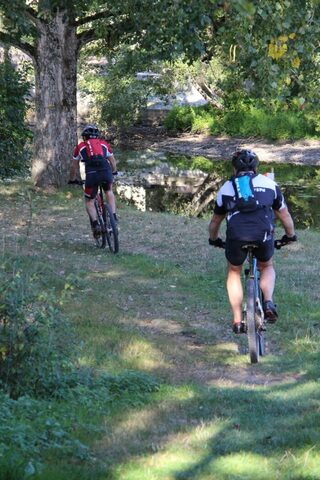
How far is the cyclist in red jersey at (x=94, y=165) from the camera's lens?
39.6 feet

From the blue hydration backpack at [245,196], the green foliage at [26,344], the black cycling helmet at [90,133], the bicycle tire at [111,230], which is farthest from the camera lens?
the bicycle tire at [111,230]

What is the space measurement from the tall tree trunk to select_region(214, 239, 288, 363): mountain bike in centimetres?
1278

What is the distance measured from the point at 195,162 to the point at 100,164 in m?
26.4

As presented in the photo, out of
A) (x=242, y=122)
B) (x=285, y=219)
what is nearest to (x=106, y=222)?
(x=285, y=219)

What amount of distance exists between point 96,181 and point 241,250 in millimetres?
5339

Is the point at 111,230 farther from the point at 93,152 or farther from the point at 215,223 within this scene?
the point at 215,223

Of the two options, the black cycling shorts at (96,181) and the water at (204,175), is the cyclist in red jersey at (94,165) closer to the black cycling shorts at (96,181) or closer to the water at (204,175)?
the black cycling shorts at (96,181)

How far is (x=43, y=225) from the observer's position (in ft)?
50.7

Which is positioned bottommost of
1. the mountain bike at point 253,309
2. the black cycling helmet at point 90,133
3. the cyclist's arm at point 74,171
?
the mountain bike at point 253,309

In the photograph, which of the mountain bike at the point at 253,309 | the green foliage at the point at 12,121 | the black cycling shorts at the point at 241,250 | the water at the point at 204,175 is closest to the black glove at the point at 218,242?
the mountain bike at the point at 253,309

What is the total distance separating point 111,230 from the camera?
12539 millimetres

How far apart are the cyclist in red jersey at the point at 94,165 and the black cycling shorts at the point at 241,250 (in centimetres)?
514

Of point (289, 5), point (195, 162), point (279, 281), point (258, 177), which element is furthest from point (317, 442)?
point (195, 162)

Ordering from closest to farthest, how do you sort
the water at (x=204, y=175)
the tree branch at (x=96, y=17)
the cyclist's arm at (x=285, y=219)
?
the cyclist's arm at (x=285, y=219), the tree branch at (x=96, y=17), the water at (x=204, y=175)
